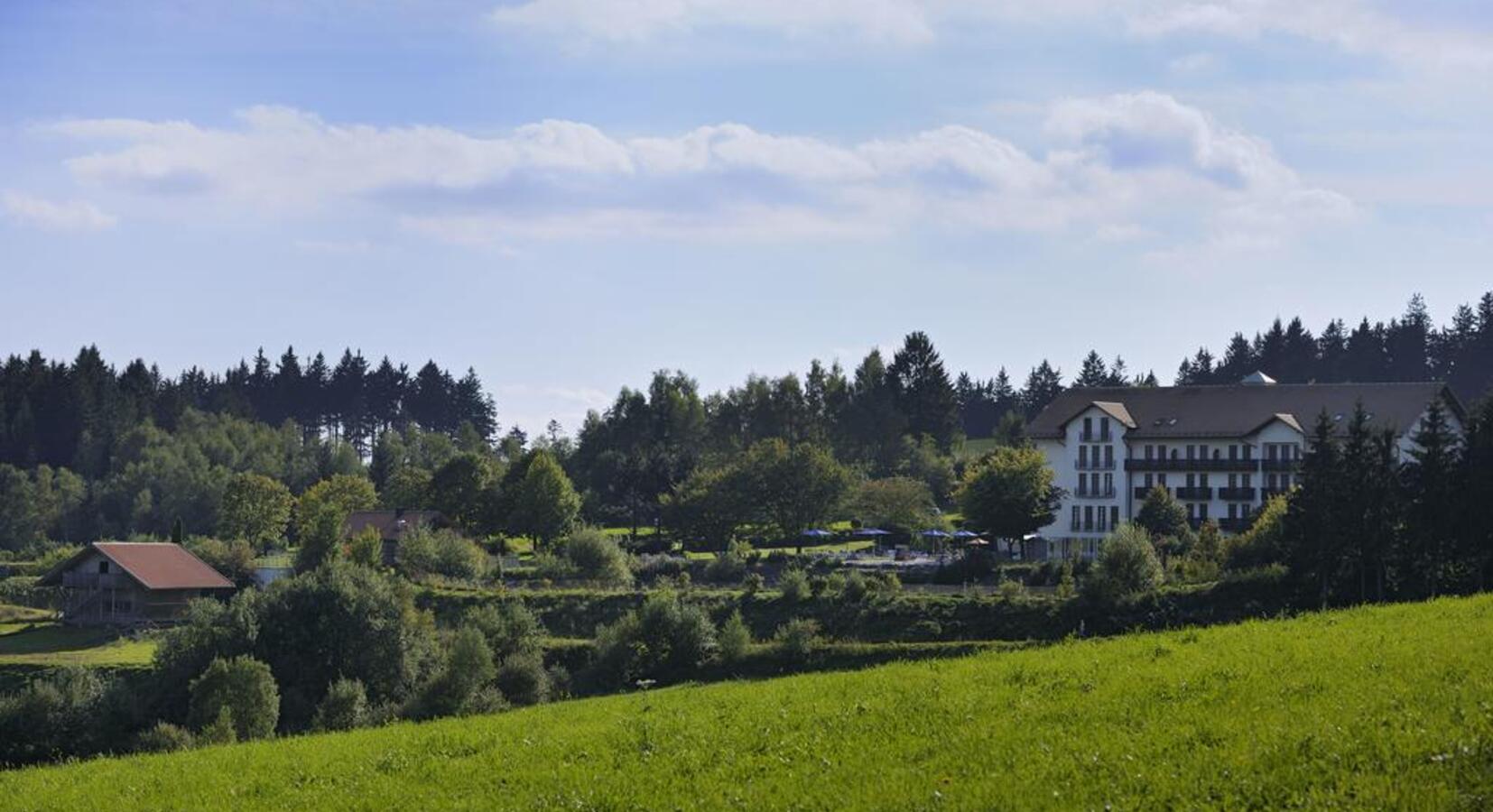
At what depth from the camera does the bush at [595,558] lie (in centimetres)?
7969

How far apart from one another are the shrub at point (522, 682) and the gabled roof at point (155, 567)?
40276 millimetres

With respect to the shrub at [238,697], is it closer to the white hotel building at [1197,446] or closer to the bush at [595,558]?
the bush at [595,558]

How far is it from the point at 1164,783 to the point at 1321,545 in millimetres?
42767

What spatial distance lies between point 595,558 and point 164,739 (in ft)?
138

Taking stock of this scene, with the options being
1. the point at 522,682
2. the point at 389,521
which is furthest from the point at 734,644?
the point at 389,521

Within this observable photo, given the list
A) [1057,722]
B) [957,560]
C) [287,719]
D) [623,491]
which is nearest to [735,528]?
[623,491]

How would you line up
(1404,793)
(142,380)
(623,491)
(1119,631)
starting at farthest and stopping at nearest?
(142,380), (623,491), (1119,631), (1404,793)

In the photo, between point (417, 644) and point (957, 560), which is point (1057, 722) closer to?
point (417, 644)

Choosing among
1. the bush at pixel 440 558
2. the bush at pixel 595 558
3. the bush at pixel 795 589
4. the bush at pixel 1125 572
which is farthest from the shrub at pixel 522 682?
the bush at pixel 440 558

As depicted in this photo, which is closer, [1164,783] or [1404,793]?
[1404,793]

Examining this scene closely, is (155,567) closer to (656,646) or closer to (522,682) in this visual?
(656,646)

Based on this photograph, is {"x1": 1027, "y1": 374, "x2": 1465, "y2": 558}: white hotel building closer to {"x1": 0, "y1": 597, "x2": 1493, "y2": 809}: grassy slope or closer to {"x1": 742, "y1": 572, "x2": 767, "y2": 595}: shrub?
{"x1": 742, "y1": 572, "x2": 767, "y2": 595}: shrub

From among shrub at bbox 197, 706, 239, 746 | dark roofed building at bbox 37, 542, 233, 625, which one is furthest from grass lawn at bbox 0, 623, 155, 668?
shrub at bbox 197, 706, 239, 746

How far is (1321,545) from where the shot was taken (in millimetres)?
56406
